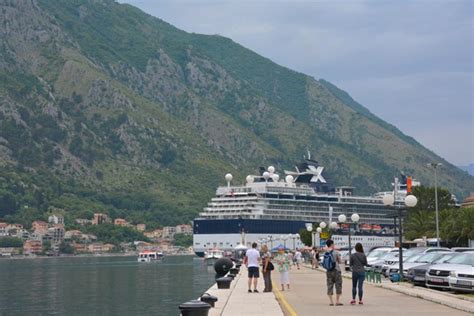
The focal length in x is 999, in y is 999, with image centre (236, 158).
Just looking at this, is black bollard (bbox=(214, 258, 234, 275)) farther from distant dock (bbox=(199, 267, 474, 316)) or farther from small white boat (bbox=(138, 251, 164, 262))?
small white boat (bbox=(138, 251, 164, 262))

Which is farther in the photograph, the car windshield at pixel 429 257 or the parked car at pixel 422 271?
the car windshield at pixel 429 257

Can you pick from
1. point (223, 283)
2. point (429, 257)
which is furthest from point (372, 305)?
point (429, 257)

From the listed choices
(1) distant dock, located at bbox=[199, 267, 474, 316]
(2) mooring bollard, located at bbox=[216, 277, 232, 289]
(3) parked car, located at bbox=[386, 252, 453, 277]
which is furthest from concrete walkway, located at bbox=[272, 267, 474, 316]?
(3) parked car, located at bbox=[386, 252, 453, 277]

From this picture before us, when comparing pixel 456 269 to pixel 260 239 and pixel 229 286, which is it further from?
pixel 260 239

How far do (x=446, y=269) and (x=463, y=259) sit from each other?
1.21 meters

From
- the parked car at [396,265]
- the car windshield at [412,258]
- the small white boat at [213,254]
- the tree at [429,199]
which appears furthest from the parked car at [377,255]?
the small white boat at [213,254]

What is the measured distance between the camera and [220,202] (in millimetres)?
199625

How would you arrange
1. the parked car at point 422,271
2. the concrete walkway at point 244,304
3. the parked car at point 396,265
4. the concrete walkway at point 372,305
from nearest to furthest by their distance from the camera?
the concrete walkway at point 372,305 → the concrete walkway at point 244,304 → the parked car at point 422,271 → the parked car at point 396,265

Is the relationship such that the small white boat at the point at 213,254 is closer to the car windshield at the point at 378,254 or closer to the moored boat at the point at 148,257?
the moored boat at the point at 148,257

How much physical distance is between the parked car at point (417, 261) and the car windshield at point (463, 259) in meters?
3.32

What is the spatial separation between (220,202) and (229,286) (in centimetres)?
15832

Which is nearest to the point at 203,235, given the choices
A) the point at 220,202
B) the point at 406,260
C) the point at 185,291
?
the point at 220,202

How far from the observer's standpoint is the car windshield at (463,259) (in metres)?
35.1

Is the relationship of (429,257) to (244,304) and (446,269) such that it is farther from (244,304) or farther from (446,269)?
(244,304)
